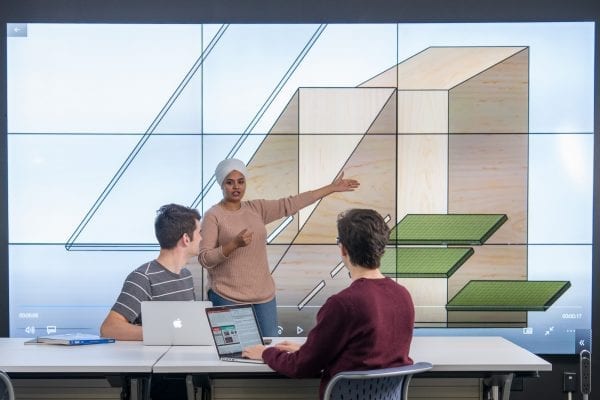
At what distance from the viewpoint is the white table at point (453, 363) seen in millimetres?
3670

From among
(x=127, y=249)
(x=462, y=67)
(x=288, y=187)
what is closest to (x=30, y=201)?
(x=127, y=249)

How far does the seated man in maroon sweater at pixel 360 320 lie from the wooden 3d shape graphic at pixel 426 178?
273 cm

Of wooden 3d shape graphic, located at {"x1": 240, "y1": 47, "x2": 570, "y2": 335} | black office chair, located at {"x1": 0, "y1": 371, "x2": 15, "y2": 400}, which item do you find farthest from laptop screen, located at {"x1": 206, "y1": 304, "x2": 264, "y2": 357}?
wooden 3d shape graphic, located at {"x1": 240, "y1": 47, "x2": 570, "y2": 335}

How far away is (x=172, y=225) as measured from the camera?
14.3ft

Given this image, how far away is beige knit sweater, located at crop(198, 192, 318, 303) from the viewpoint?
538 cm

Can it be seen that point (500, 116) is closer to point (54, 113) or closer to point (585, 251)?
point (585, 251)

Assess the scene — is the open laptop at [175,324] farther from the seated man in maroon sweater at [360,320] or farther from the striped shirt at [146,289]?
the seated man in maroon sweater at [360,320]

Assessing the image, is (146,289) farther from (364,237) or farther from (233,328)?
(364,237)

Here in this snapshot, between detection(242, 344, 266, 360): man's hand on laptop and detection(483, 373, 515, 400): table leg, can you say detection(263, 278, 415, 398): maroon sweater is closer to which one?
detection(242, 344, 266, 360): man's hand on laptop

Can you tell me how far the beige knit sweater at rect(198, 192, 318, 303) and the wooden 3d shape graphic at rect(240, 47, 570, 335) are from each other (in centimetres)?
71

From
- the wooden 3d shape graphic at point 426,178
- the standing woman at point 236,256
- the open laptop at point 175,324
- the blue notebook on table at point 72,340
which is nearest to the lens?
the open laptop at point 175,324

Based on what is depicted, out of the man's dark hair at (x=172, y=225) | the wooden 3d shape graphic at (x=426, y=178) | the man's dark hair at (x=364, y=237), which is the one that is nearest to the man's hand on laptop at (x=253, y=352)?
the man's dark hair at (x=364, y=237)

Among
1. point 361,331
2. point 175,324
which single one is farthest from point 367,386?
point 175,324

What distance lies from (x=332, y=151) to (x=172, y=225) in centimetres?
203
